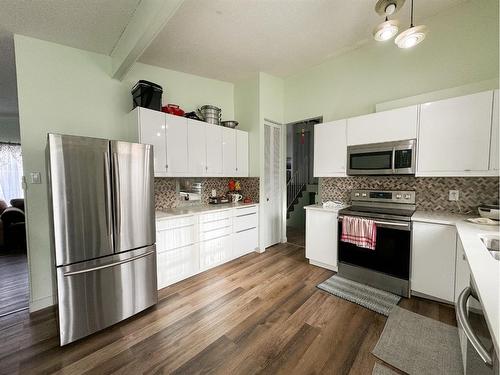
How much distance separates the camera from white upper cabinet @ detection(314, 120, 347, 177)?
287 cm

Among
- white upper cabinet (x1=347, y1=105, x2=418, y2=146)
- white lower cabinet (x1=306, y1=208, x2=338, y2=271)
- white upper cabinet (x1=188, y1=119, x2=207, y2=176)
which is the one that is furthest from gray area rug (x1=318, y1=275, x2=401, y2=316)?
white upper cabinet (x1=188, y1=119, x2=207, y2=176)

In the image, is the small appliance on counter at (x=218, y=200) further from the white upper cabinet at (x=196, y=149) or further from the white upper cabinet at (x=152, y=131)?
the white upper cabinet at (x=152, y=131)

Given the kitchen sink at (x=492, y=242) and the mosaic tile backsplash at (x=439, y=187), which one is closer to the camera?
the kitchen sink at (x=492, y=242)

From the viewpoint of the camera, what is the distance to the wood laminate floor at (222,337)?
1.53m

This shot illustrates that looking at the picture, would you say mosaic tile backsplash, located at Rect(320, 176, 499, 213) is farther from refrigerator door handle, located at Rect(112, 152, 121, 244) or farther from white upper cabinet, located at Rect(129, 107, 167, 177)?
refrigerator door handle, located at Rect(112, 152, 121, 244)

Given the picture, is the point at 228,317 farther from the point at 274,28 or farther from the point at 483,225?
the point at 274,28

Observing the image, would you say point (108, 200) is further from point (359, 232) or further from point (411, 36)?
point (411, 36)

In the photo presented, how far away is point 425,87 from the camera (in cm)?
248

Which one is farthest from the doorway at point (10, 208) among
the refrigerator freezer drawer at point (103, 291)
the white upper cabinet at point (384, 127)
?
the white upper cabinet at point (384, 127)

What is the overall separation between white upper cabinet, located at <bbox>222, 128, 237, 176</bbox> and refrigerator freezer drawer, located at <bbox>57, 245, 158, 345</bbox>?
175cm

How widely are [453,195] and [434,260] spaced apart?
2.63ft

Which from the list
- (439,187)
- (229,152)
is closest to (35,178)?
(229,152)

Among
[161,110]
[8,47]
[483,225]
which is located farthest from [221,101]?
[483,225]

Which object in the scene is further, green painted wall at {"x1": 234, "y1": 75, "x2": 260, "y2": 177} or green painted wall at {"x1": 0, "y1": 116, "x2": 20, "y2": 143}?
green painted wall at {"x1": 0, "y1": 116, "x2": 20, "y2": 143}
